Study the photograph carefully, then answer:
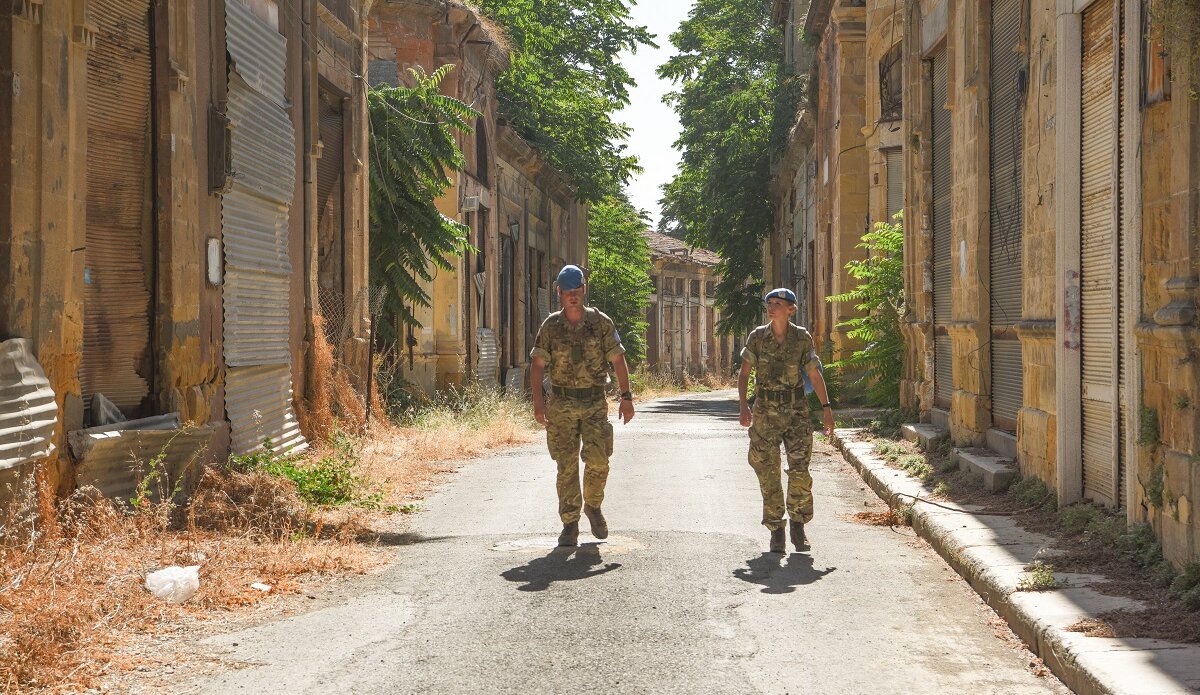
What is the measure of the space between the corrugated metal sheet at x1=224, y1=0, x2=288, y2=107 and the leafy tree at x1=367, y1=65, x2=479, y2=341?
4.60m

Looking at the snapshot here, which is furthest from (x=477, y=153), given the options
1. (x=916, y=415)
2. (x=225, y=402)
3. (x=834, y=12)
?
(x=225, y=402)

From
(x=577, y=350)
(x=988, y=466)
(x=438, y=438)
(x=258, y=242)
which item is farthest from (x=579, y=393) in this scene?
(x=438, y=438)

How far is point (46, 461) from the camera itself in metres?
7.20

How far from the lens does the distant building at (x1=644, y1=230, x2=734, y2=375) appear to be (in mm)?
56750

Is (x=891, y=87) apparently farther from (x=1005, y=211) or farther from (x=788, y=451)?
(x=788, y=451)

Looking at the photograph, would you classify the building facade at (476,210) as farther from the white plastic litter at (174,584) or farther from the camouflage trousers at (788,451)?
the white plastic litter at (174,584)

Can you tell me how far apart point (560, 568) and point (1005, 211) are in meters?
5.95

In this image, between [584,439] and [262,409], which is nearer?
[584,439]

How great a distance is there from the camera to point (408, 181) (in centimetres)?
1716

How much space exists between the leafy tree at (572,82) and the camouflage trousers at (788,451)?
1768cm

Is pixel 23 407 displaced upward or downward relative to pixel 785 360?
downward

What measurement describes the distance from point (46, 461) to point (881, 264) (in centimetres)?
1200

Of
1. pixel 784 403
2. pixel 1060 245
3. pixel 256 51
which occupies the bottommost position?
pixel 784 403

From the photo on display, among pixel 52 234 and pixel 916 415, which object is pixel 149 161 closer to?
pixel 52 234
